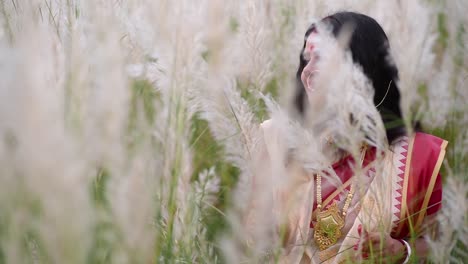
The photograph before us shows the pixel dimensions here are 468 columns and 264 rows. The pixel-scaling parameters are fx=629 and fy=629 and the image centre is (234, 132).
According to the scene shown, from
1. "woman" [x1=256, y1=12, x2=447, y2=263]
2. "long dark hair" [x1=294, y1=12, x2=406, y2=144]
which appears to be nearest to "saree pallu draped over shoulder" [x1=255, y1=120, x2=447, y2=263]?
"woman" [x1=256, y1=12, x2=447, y2=263]

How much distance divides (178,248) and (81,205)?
0.63 meters

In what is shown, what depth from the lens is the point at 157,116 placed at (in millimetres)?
1325

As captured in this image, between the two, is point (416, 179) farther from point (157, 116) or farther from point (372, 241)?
point (157, 116)

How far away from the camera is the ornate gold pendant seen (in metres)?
1.50

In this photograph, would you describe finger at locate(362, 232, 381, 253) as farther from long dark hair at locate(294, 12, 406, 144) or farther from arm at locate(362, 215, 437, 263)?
long dark hair at locate(294, 12, 406, 144)

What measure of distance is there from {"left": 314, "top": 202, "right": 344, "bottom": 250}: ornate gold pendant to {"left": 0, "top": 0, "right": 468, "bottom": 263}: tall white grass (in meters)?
0.18

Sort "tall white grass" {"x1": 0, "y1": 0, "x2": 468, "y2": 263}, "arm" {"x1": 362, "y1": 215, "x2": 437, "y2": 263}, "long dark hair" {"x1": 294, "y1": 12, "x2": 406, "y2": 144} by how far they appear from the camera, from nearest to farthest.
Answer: "tall white grass" {"x1": 0, "y1": 0, "x2": 468, "y2": 263} → "arm" {"x1": 362, "y1": 215, "x2": 437, "y2": 263} → "long dark hair" {"x1": 294, "y1": 12, "x2": 406, "y2": 144}

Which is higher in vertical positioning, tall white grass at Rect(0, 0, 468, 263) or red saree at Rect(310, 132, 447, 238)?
tall white grass at Rect(0, 0, 468, 263)

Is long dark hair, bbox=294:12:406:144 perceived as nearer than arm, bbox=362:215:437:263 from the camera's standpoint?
No

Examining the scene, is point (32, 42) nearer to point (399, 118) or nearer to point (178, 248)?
point (178, 248)

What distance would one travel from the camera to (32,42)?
0.53 meters

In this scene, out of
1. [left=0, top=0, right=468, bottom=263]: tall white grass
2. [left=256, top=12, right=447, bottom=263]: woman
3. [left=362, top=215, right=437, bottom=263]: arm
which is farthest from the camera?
[left=256, top=12, right=447, bottom=263]: woman

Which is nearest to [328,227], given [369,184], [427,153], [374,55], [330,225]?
[330,225]

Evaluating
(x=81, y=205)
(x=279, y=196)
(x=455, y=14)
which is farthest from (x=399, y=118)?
(x=81, y=205)
